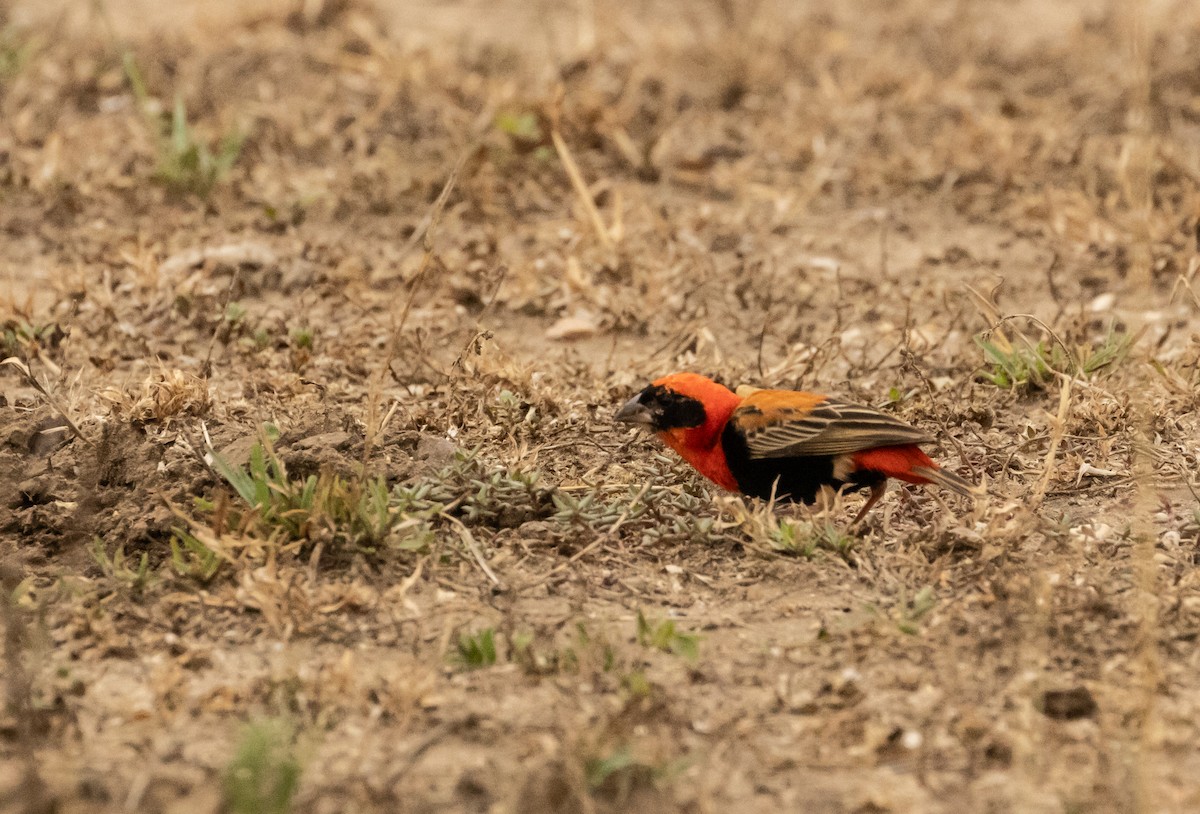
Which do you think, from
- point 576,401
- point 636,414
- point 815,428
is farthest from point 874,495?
point 576,401

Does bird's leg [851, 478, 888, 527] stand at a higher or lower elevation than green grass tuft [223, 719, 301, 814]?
lower

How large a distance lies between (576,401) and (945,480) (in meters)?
1.42

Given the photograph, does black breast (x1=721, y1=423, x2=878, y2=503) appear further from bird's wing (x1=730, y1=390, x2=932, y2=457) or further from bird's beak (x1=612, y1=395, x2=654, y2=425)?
bird's beak (x1=612, y1=395, x2=654, y2=425)

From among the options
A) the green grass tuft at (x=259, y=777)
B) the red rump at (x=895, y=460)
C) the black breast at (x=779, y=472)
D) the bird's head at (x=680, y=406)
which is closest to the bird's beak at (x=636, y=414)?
the bird's head at (x=680, y=406)

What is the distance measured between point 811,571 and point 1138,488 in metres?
1.15

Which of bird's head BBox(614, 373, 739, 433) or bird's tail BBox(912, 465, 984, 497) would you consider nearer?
bird's tail BBox(912, 465, 984, 497)

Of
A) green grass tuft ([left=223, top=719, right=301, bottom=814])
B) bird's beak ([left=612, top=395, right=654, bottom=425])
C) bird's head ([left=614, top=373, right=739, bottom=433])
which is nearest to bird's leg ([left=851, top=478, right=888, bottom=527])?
bird's head ([left=614, top=373, right=739, bottom=433])

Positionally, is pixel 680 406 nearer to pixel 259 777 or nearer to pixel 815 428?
pixel 815 428

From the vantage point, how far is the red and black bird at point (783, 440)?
174 inches

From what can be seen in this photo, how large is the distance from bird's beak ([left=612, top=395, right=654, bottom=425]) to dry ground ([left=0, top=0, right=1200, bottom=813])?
238 millimetres

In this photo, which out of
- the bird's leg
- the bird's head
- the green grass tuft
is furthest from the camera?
the bird's head

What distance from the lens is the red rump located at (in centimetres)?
441

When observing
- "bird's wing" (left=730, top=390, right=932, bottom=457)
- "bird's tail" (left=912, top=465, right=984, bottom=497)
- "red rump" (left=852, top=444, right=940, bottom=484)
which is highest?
"bird's wing" (left=730, top=390, right=932, bottom=457)

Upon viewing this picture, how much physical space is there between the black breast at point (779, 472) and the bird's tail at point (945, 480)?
17 cm
